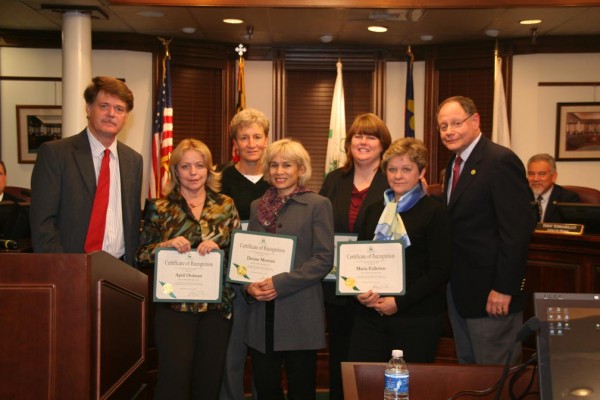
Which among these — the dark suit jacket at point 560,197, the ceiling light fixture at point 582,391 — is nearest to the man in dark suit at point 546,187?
the dark suit jacket at point 560,197

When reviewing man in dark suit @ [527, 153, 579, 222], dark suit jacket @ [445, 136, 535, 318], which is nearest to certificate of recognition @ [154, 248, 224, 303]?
dark suit jacket @ [445, 136, 535, 318]

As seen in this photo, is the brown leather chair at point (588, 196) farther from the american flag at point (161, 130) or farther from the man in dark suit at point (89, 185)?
the man in dark suit at point (89, 185)

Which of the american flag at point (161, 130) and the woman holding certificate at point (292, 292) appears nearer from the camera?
the woman holding certificate at point (292, 292)

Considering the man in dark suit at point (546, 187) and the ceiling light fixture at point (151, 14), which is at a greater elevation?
the ceiling light fixture at point (151, 14)

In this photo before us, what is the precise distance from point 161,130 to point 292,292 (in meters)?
5.36

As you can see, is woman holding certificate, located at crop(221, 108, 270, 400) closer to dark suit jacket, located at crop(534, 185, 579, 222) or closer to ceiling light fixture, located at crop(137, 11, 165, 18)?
dark suit jacket, located at crop(534, 185, 579, 222)

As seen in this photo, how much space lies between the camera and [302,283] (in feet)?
10.5

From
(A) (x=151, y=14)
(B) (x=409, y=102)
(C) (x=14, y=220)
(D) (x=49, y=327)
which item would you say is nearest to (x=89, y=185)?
(C) (x=14, y=220)

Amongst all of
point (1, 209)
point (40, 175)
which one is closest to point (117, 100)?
point (40, 175)

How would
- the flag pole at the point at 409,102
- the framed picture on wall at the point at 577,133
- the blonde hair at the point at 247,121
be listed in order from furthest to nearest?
the flag pole at the point at 409,102 < the framed picture on wall at the point at 577,133 < the blonde hair at the point at 247,121

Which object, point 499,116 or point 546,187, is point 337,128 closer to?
point 499,116

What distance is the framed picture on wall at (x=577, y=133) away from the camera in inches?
330

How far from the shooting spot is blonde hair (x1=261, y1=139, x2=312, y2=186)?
332 centimetres

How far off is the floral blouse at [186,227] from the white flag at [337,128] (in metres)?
5.12
